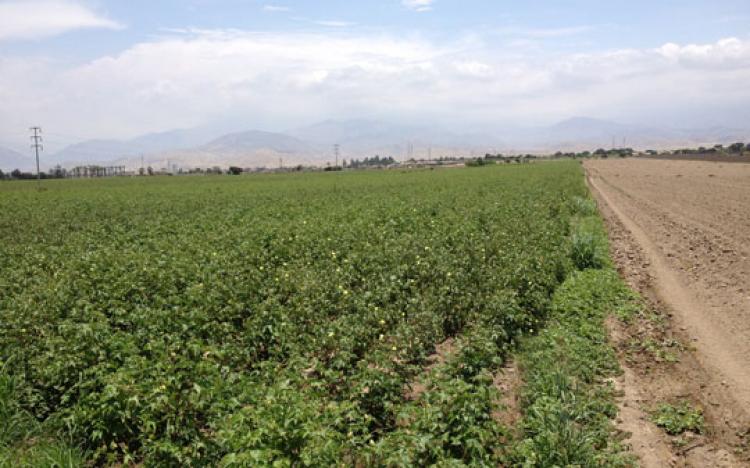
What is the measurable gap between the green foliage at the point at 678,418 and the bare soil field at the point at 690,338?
0.10 metres

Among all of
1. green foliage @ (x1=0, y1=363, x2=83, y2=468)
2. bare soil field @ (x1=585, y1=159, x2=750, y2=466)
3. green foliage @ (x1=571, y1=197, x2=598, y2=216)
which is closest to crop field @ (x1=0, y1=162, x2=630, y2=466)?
green foliage @ (x1=0, y1=363, x2=83, y2=468)

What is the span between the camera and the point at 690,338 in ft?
29.7

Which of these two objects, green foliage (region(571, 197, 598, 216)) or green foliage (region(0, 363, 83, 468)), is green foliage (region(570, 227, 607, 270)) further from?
green foliage (region(0, 363, 83, 468))

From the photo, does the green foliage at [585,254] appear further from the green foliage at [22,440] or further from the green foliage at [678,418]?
the green foliage at [22,440]

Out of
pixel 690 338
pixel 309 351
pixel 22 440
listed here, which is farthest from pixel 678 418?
pixel 22 440

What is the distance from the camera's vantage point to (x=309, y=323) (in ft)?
28.5

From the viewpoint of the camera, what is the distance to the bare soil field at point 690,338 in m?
6.00

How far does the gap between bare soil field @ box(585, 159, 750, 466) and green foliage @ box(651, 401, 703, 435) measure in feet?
0.34

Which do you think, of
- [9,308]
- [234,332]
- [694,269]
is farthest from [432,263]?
[9,308]

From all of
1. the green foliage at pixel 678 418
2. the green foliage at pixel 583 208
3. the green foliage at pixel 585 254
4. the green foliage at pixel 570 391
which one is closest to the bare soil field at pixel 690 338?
the green foliage at pixel 678 418

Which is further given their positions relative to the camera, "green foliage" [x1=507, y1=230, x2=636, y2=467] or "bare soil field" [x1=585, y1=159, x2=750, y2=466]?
"bare soil field" [x1=585, y1=159, x2=750, y2=466]

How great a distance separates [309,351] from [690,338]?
6144 mm

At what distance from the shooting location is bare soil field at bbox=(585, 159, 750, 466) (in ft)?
19.7

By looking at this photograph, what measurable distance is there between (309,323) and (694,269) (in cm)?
1007
